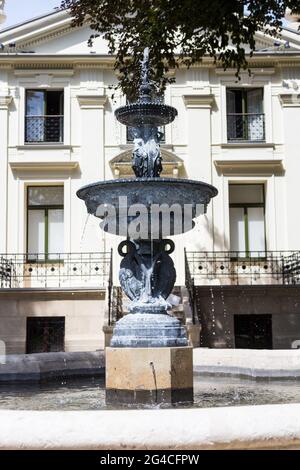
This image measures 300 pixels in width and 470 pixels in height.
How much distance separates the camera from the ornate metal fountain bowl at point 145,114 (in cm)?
832

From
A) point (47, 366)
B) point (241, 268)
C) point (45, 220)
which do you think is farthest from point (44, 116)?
point (47, 366)

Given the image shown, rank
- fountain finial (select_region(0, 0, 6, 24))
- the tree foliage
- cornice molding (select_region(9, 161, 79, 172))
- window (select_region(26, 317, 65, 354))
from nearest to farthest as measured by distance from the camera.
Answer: the tree foliage, window (select_region(26, 317, 65, 354)), cornice molding (select_region(9, 161, 79, 172)), fountain finial (select_region(0, 0, 6, 24))

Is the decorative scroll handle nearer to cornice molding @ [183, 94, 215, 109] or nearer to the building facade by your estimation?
the building facade

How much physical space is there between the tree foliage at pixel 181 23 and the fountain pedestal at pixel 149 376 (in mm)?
5733

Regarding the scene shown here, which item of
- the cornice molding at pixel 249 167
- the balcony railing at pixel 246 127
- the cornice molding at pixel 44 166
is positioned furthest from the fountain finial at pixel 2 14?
the cornice molding at pixel 249 167

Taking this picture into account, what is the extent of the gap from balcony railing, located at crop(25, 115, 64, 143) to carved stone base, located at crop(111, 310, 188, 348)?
15.2 meters

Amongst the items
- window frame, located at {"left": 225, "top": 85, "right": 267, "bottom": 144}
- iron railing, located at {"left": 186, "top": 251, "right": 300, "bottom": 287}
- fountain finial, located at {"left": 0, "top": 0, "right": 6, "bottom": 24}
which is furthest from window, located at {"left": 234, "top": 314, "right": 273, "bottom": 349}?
fountain finial, located at {"left": 0, "top": 0, "right": 6, "bottom": 24}


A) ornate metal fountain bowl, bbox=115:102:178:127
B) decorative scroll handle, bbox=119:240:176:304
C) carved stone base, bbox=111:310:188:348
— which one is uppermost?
ornate metal fountain bowl, bbox=115:102:178:127

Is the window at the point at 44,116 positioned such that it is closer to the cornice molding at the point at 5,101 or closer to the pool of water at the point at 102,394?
the cornice molding at the point at 5,101

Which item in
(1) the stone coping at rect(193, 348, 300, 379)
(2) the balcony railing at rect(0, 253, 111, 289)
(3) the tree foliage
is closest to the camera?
(1) the stone coping at rect(193, 348, 300, 379)

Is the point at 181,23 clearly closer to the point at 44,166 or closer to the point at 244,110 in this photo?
the point at 44,166

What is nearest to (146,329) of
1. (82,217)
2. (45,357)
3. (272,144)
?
(45,357)

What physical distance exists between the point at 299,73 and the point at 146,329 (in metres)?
16.9

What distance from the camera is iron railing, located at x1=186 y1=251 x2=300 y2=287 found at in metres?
20.9
